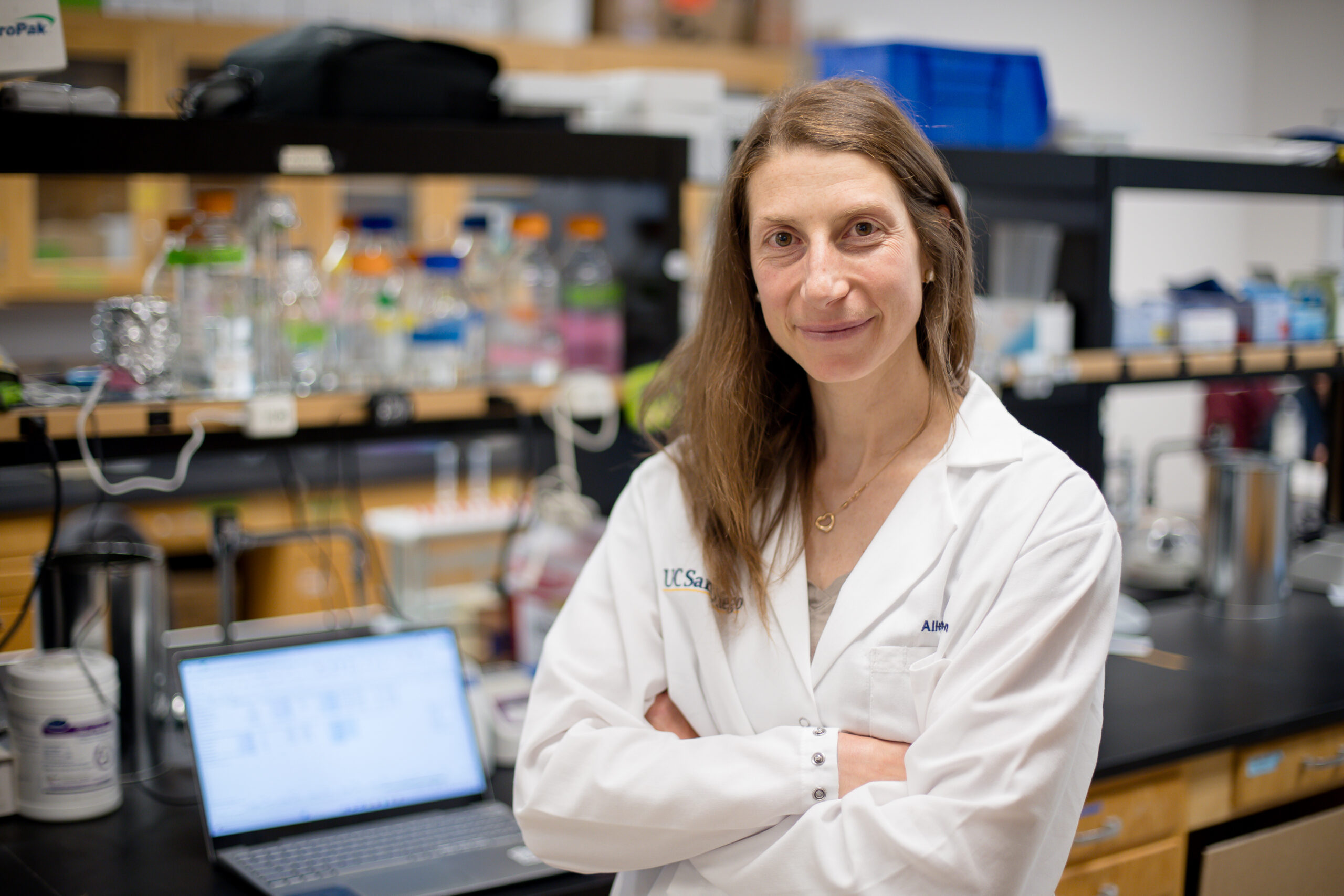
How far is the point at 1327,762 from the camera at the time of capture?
6.93ft

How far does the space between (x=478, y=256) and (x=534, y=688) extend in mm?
983

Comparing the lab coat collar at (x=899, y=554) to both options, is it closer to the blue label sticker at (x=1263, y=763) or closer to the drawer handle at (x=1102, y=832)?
the drawer handle at (x=1102, y=832)

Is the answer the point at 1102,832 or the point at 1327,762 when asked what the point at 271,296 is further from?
the point at 1327,762

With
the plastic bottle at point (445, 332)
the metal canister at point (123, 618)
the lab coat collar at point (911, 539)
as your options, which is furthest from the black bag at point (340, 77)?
the lab coat collar at point (911, 539)

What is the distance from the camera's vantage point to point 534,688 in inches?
54.1

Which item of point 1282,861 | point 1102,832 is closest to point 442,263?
point 1102,832

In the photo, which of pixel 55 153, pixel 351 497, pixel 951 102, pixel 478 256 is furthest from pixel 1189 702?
pixel 351 497

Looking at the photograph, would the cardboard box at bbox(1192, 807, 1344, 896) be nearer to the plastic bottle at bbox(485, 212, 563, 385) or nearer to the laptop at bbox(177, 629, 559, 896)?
the laptop at bbox(177, 629, 559, 896)

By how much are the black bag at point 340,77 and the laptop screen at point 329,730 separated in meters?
0.78

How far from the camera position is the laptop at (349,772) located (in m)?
1.49

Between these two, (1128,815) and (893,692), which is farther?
(1128,815)

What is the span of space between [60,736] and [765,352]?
106 centimetres

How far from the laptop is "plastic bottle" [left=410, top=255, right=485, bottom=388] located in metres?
0.41

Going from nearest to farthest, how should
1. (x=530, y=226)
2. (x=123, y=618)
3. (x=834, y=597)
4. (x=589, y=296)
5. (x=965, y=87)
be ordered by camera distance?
(x=834, y=597) < (x=123, y=618) < (x=530, y=226) < (x=589, y=296) < (x=965, y=87)
